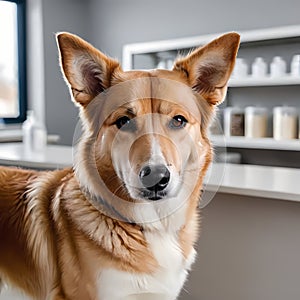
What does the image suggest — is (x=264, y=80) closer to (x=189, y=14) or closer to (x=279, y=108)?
(x=279, y=108)

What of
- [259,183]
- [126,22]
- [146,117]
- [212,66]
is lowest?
[259,183]

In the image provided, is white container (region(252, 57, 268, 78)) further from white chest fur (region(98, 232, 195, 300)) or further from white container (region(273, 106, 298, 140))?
white chest fur (region(98, 232, 195, 300))

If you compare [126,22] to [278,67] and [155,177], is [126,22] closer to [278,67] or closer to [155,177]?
[278,67]

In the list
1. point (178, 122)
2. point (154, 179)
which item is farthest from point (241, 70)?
point (154, 179)

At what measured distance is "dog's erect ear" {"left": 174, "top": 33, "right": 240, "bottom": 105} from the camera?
3.09ft

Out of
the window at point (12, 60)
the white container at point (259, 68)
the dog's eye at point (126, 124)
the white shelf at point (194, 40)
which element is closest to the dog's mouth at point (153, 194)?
the dog's eye at point (126, 124)

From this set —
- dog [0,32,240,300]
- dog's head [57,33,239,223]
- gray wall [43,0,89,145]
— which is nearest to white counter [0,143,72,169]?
dog [0,32,240,300]

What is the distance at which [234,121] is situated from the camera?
124 inches

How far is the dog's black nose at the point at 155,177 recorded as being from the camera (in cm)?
82

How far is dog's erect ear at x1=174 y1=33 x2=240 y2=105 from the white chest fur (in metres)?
0.33

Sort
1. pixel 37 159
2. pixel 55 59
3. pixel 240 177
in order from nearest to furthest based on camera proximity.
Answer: pixel 240 177, pixel 37 159, pixel 55 59

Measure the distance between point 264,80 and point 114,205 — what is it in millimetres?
2226

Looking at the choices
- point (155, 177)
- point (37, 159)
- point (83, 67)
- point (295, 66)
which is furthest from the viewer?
A: point (295, 66)

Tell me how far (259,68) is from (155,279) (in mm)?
2318
